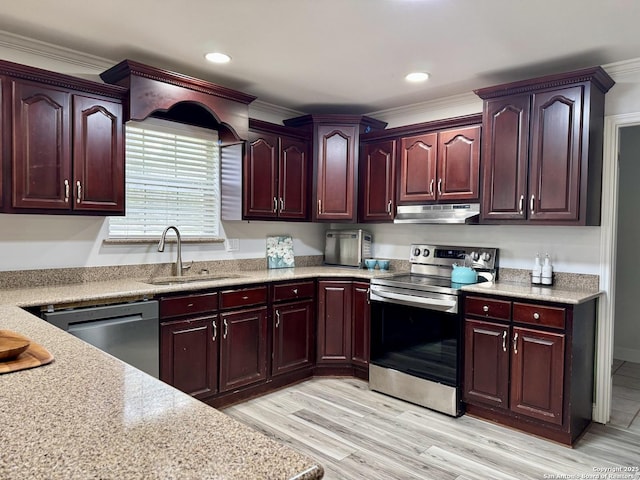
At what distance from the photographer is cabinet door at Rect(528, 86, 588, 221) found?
2869 mm

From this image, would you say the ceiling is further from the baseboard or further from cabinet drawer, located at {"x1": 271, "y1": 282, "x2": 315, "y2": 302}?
the baseboard

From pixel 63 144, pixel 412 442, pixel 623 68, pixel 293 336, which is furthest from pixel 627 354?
pixel 63 144

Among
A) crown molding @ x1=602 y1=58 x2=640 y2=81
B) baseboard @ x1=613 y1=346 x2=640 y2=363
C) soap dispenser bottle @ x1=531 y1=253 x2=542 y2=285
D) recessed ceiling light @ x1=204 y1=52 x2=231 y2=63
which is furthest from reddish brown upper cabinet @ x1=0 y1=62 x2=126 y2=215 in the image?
baseboard @ x1=613 y1=346 x2=640 y2=363

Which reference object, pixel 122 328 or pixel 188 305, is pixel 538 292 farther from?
pixel 122 328

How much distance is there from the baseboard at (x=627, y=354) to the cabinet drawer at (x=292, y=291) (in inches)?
127

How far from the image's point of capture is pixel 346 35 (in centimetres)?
261

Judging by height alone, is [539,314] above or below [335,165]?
below

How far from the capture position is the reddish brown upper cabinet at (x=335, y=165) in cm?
404

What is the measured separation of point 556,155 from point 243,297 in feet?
7.71

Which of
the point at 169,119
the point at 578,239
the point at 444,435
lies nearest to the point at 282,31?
the point at 169,119

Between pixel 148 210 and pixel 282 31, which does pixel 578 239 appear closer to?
pixel 282 31

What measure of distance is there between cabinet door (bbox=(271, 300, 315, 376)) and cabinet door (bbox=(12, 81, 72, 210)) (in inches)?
67.1

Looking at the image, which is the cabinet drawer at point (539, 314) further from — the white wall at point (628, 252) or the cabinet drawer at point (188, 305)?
the white wall at point (628, 252)

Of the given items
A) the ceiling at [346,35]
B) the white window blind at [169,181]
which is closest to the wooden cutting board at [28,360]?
the ceiling at [346,35]
